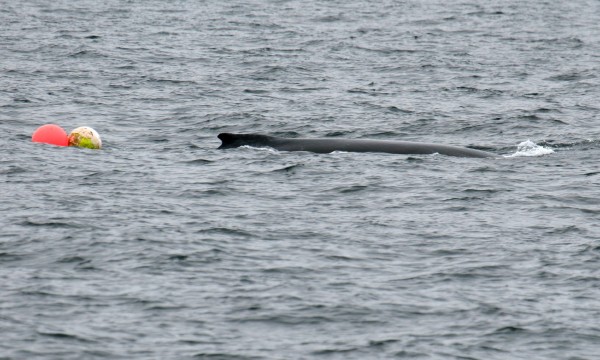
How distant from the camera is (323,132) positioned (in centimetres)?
2888

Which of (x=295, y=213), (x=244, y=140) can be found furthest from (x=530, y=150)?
(x=295, y=213)

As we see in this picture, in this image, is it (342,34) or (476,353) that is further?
(342,34)

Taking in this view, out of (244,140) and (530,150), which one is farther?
(530,150)

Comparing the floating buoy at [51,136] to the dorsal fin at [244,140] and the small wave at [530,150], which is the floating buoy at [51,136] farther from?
the small wave at [530,150]

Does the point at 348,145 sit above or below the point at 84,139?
below

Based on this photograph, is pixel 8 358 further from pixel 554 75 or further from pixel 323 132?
pixel 554 75

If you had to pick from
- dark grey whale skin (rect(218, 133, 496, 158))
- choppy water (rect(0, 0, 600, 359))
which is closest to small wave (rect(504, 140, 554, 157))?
choppy water (rect(0, 0, 600, 359))

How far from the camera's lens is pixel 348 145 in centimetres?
2533

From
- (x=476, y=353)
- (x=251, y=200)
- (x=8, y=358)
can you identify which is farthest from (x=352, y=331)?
(x=251, y=200)

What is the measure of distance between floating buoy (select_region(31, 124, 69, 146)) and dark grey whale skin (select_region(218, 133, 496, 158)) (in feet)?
10.0

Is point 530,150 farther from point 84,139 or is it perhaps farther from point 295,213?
point 84,139

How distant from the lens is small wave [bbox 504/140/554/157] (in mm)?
25862

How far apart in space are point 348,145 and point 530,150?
380 cm

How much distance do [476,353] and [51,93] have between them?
20.8m
